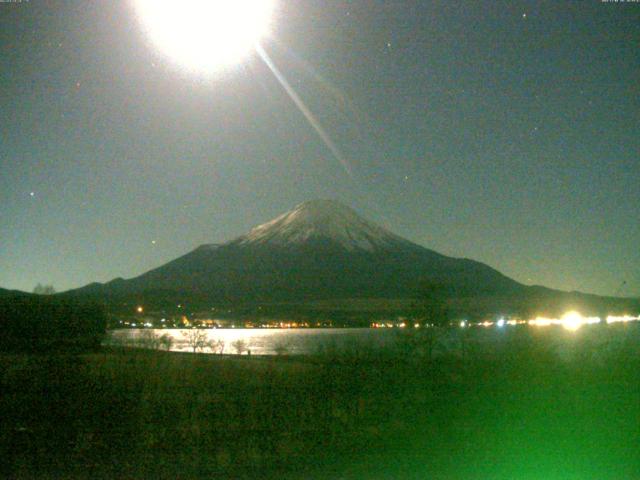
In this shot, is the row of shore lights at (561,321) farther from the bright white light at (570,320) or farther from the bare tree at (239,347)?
the bare tree at (239,347)

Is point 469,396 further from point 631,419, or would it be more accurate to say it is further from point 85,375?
point 85,375

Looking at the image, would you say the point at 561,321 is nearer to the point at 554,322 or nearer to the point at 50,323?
the point at 554,322

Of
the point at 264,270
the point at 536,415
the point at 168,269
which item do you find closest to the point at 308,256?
the point at 264,270

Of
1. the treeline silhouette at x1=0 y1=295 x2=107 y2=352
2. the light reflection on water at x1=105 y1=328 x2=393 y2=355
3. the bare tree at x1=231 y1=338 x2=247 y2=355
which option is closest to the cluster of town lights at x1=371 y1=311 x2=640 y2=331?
the light reflection on water at x1=105 y1=328 x2=393 y2=355

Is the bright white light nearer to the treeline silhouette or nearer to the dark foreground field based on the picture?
the treeline silhouette

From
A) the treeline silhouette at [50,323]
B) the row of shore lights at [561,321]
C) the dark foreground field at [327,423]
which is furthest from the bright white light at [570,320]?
the dark foreground field at [327,423]

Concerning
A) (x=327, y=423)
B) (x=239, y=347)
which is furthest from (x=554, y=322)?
(x=327, y=423)
